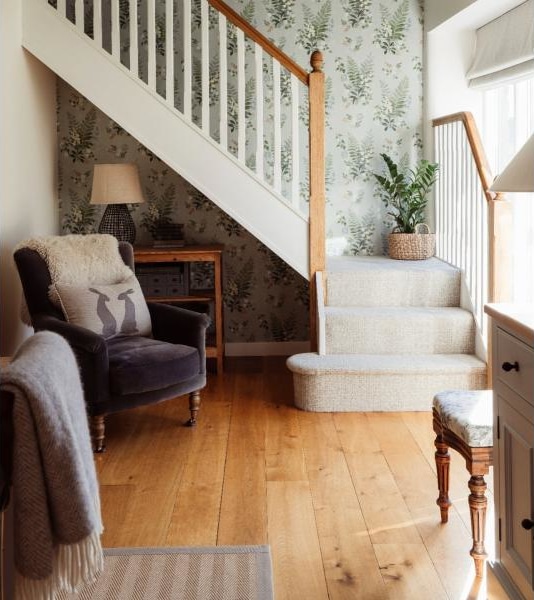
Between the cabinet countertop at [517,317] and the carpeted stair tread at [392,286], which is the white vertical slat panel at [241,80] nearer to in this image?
the carpeted stair tread at [392,286]

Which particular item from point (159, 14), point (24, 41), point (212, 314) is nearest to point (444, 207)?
point (212, 314)

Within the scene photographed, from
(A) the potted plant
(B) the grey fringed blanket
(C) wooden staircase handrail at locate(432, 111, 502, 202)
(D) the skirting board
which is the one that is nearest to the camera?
(B) the grey fringed blanket

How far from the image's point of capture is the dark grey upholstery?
3.94 metres

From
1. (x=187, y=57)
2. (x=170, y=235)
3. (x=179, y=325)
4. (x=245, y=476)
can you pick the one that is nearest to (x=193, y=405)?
(x=179, y=325)

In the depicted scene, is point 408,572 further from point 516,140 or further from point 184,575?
point 516,140

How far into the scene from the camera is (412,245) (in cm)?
570

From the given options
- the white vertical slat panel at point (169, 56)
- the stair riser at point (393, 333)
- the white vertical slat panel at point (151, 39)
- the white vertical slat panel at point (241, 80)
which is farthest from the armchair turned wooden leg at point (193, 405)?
the white vertical slat panel at point (151, 39)

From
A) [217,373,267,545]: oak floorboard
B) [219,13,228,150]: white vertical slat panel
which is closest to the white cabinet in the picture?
[217,373,267,545]: oak floorboard

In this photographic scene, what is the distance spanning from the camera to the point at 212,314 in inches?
240

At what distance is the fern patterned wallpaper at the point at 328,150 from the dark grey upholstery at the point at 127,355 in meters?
1.51

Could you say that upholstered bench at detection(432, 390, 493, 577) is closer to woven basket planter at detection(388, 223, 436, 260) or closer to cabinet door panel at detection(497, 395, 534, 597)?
cabinet door panel at detection(497, 395, 534, 597)

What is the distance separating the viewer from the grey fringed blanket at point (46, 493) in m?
1.83

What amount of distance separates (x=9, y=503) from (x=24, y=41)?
376 centimetres

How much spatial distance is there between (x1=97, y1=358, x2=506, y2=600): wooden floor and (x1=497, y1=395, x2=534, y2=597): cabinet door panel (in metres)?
0.32
